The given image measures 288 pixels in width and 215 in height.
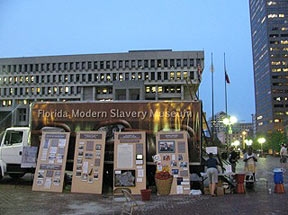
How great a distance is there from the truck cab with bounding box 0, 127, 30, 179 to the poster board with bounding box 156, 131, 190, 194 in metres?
6.33

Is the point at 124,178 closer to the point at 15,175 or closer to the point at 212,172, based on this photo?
the point at 212,172

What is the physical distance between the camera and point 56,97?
95000 millimetres

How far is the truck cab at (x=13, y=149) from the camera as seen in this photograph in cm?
1577

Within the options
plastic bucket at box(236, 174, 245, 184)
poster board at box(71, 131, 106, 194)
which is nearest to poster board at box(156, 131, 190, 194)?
plastic bucket at box(236, 174, 245, 184)

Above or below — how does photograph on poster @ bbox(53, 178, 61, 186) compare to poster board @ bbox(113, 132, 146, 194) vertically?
below

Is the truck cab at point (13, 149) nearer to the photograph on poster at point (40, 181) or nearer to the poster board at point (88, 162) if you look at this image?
the photograph on poster at point (40, 181)

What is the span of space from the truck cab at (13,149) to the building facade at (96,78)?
70903 mm

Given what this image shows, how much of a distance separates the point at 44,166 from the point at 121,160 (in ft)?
11.2

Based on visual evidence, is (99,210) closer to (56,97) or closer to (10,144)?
(10,144)

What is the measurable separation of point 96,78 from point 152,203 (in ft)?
274

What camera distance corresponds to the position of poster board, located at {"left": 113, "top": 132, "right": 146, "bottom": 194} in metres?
13.5

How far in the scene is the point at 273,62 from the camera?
529 ft

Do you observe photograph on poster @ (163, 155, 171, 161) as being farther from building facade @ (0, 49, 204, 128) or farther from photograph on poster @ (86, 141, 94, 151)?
building facade @ (0, 49, 204, 128)

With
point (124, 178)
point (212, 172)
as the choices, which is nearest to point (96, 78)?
point (124, 178)
